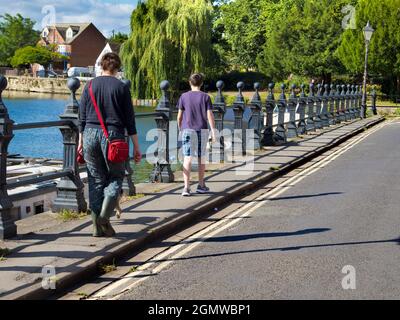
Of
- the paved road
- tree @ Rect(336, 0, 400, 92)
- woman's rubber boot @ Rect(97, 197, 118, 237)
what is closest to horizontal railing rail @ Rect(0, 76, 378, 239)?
woman's rubber boot @ Rect(97, 197, 118, 237)

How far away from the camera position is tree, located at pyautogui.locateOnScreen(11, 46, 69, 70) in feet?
369

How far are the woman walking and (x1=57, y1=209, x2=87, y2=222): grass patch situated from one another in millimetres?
1101

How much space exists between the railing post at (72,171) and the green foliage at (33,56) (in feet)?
356

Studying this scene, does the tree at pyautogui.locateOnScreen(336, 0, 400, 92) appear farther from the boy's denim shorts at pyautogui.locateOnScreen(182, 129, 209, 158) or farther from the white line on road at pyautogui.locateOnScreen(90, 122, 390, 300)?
the boy's denim shorts at pyautogui.locateOnScreen(182, 129, 209, 158)

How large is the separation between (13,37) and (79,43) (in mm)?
14852

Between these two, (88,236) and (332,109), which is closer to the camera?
(88,236)

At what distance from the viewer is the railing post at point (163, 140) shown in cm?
1062

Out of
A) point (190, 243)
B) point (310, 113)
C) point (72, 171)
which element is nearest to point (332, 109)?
point (310, 113)

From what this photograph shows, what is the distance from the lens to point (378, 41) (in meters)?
48.7

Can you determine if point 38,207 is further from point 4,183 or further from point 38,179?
point 4,183

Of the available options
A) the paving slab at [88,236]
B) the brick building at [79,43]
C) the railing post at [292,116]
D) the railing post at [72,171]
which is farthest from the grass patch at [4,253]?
the brick building at [79,43]

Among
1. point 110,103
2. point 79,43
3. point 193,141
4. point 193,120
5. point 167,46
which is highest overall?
point 79,43

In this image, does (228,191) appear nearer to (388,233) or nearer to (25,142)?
(388,233)

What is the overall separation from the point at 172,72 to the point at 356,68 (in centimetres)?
1491
